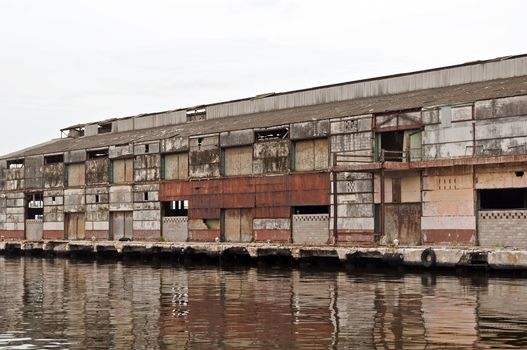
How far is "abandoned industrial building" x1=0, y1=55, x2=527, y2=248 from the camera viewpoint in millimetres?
39969

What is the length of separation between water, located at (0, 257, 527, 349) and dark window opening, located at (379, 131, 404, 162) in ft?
34.3

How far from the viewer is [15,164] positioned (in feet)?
238

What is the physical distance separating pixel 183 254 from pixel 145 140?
1373 cm

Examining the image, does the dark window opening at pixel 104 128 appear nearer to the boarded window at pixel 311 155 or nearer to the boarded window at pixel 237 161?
the boarded window at pixel 237 161

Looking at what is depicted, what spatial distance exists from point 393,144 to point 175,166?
1916 cm

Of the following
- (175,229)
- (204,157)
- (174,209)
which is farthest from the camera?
(174,209)

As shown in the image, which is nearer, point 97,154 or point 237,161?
point 237,161

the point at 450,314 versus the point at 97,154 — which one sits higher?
the point at 97,154

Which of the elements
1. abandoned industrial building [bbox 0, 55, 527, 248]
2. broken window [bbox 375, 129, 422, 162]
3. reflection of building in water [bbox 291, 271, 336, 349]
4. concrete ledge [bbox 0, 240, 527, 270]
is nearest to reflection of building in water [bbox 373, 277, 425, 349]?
reflection of building in water [bbox 291, 271, 336, 349]

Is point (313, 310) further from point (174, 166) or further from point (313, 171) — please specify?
point (174, 166)

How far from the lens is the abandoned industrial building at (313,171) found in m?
40.0

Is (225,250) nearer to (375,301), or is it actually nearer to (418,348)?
(375,301)

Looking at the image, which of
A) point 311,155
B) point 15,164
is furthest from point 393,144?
point 15,164

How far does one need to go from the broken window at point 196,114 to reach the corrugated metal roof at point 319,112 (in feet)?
3.90
